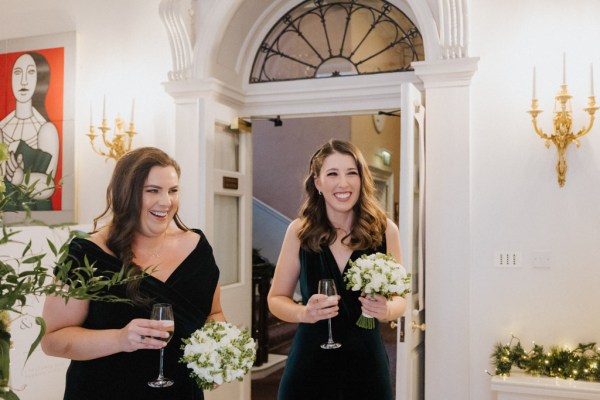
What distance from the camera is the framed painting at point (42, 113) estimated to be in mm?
4863

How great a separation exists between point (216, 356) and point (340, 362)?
0.78 m

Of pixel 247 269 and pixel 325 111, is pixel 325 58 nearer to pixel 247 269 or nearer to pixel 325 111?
pixel 325 111

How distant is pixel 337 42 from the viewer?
453cm

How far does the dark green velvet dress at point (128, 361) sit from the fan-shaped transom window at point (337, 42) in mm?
2806

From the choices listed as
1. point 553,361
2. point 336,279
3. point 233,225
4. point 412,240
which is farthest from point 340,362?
point 233,225

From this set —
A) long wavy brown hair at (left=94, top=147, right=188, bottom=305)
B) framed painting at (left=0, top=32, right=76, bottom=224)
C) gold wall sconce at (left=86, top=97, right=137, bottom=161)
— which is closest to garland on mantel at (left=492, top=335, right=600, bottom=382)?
long wavy brown hair at (left=94, top=147, right=188, bottom=305)

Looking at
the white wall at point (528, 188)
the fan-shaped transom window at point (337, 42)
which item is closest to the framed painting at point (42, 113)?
the fan-shaped transom window at point (337, 42)

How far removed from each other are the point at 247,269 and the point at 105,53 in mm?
2117

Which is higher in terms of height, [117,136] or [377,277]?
[117,136]

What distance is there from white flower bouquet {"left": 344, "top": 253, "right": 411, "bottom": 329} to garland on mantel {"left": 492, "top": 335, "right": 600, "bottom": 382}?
5.03ft

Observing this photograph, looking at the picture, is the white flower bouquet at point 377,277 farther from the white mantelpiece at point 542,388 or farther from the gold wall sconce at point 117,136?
the gold wall sconce at point 117,136

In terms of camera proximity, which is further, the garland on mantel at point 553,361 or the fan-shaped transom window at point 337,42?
the fan-shaped transom window at point 337,42

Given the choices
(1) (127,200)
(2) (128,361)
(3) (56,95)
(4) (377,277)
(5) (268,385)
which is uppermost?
(3) (56,95)

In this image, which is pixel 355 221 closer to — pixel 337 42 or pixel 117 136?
pixel 337 42
